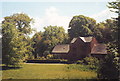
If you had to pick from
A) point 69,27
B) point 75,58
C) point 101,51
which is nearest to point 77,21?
point 69,27

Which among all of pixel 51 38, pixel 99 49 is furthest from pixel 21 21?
pixel 99 49

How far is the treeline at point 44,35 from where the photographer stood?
21.2m

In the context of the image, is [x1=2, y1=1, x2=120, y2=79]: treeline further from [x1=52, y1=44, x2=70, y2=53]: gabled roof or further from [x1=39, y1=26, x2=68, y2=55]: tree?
[x1=52, y1=44, x2=70, y2=53]: gabled roof

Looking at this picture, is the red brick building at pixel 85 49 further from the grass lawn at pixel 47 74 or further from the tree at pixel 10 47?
the tree at pixel 10 47

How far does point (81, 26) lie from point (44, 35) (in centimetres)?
2270

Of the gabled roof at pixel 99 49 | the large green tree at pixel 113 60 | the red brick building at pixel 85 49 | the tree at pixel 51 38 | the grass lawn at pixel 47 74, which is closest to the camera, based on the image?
the large green tree at pixel 113 60

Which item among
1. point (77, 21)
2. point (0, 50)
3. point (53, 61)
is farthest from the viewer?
point (77, 21)

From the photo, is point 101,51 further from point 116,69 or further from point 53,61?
point 116,69

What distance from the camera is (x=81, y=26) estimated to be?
74.7 metres

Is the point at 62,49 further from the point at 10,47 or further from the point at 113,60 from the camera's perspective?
the point at 113,60

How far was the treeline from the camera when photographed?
21.2 metres

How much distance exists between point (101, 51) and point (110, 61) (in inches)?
1195

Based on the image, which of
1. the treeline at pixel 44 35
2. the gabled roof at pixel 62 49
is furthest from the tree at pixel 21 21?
the gabled roof at pixel 62 49

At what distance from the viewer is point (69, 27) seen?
83.6 metres
